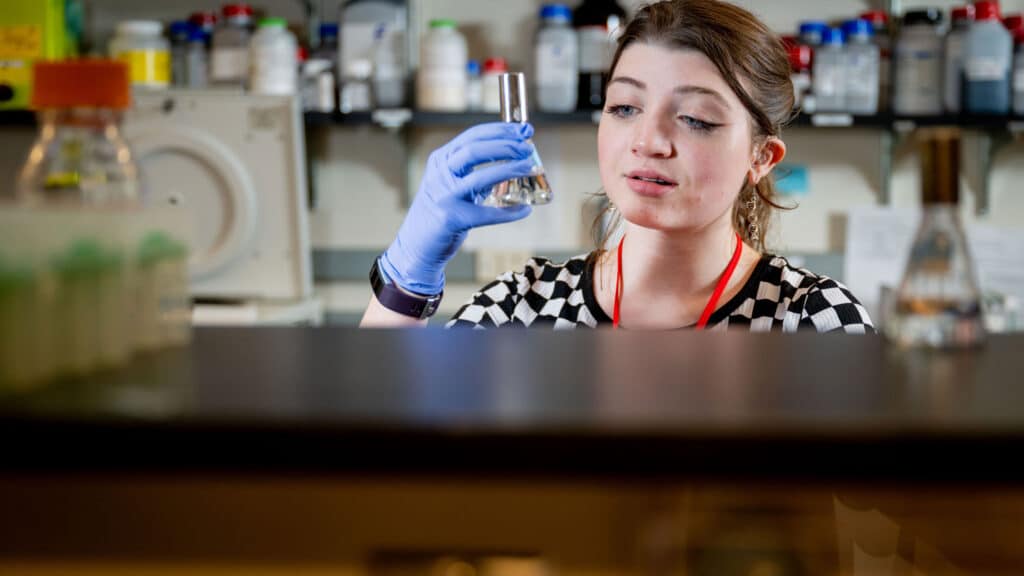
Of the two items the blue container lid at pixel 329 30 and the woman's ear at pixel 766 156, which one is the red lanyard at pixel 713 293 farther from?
the blue container lid at pixel 329 30

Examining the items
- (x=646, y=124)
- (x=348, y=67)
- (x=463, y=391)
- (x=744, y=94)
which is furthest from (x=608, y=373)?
(x=348, y=67)

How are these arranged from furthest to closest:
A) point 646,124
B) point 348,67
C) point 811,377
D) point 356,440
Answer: point 348,67 < point 646,124 < point 811,377 < point 356,440

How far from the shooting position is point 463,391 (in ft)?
2.17

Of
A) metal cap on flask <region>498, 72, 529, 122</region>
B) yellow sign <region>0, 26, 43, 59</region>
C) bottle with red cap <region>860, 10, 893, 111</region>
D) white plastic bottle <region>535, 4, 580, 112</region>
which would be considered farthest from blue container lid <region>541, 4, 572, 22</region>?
metal cap on flask <region>498, 72, 529, 122</region>

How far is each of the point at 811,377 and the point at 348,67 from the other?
8.30 ft

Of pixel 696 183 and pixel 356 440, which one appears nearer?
pixel 356 440

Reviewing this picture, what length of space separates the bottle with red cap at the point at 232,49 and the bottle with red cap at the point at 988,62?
6.47ft

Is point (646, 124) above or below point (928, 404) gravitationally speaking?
above

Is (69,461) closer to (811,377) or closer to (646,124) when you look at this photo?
(811,377)

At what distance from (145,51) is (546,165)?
1.20 m

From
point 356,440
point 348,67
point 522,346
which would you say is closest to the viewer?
point 356,440

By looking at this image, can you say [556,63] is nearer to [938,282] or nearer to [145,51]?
[145,51]

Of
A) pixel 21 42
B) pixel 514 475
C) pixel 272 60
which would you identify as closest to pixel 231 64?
pixel 272 60

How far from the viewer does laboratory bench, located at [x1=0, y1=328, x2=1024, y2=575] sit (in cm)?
58
